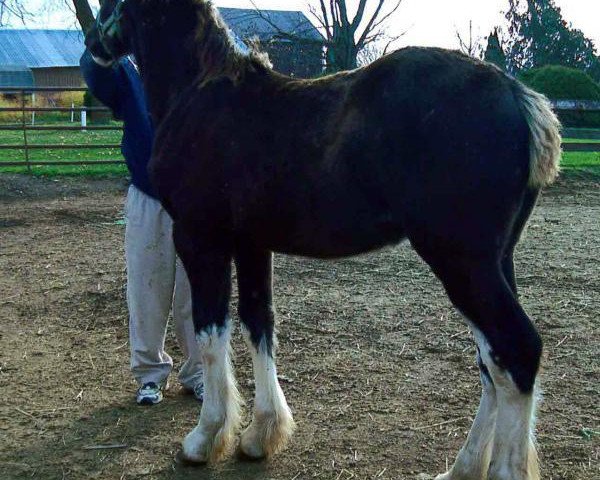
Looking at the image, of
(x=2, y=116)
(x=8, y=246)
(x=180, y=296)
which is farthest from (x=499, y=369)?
(x=2, y=116)

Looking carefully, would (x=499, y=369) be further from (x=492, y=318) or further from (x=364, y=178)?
(x=364, y=178)

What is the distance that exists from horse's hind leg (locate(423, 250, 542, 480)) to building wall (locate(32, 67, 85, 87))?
176ft

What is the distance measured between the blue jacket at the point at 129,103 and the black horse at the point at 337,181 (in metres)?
0.32

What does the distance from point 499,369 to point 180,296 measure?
2148mm

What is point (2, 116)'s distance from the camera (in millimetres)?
30797

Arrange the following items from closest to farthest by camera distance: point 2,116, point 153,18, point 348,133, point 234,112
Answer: point 348,133
point 234,112
point 153,18
point 2,116

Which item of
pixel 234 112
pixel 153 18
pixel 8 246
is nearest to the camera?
pixel 234 112

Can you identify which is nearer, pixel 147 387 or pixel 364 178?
pixel 364 178

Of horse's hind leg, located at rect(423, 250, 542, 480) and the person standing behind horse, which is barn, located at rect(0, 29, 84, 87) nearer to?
the person standing behind horse

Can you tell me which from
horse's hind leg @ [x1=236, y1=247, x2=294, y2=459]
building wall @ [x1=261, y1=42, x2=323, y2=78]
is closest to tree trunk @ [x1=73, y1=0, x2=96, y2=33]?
building wall @ [x1=261, y1=42, x2=323, y2=78]

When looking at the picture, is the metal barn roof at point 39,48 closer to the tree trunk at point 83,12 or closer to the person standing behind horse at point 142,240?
the tree trunk at point 83,12

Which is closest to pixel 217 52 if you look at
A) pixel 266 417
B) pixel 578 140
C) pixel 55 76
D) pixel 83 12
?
pixel 266 417

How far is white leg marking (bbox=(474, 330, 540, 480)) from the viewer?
2877 mm

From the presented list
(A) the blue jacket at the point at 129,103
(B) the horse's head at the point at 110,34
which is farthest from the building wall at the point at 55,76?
(B) the horse's head at the point at 110,34
